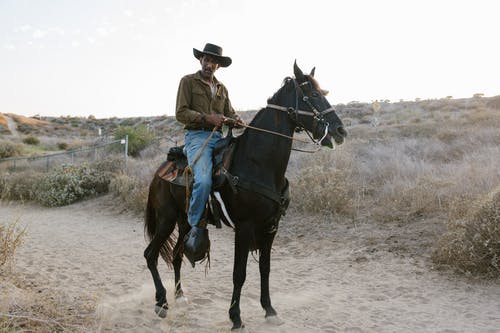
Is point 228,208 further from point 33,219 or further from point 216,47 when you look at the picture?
point 33,219

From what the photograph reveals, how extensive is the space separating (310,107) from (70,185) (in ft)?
42.1

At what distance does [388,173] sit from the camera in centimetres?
1134

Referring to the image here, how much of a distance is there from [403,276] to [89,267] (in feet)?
17.7

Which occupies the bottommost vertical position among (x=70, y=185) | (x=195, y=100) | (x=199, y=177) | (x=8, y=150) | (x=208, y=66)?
(x=70, y=185)

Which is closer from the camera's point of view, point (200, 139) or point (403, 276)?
point (200, 139)

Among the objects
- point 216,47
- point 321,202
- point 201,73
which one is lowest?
point 321,202

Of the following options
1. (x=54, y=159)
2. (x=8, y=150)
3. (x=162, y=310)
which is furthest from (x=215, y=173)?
(x=8, y=150)

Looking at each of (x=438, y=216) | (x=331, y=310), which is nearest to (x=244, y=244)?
(x=331, y=310)

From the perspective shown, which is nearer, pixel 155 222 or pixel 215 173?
pixel 215 173

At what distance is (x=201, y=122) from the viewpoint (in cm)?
471

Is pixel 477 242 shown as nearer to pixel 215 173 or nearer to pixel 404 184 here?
pixel 404 184

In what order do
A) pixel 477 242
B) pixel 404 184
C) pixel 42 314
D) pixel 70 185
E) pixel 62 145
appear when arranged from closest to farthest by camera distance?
pixel 42 314
pixel 477 242
pixel 404 184
pixel 70 185
pixel 62 145

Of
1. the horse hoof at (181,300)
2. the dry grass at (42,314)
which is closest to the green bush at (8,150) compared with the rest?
the dry grass at (42,314)

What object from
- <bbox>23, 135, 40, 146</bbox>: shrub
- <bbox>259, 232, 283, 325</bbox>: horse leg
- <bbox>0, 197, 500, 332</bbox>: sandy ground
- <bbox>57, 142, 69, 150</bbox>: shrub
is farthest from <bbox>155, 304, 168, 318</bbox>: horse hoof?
<bbox>23, 135, 40, 146</bbox>: shrub
